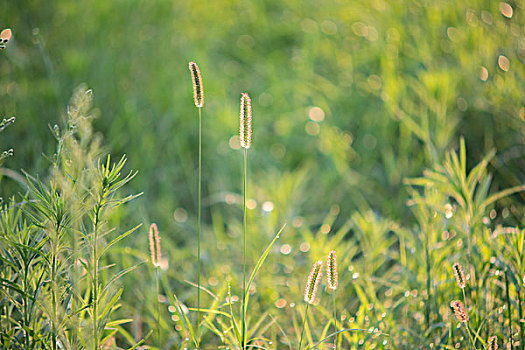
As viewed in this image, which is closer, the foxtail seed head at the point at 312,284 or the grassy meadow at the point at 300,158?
the foxtail seed head at the point at 312,284

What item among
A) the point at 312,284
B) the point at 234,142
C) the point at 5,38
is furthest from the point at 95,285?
the point at 234,142

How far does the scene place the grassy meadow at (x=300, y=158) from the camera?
5.39ft

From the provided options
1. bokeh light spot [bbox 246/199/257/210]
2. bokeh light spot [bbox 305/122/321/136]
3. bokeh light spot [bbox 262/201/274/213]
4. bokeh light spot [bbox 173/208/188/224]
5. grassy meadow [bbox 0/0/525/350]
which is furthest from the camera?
bokeh light spot [bbox 305/122/321/136]

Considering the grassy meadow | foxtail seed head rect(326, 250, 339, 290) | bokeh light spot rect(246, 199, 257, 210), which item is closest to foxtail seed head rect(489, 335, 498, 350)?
the grassy meadow

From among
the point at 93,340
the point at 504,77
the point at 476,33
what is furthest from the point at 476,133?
the point at 93,340

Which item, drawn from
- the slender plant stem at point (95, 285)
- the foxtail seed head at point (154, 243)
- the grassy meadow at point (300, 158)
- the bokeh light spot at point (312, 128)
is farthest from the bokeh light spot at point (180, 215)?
the slender plant stem at point (95, 285)

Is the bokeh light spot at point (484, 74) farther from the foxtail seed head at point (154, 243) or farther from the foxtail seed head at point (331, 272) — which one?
the foxtail seed head at point (154, 243)

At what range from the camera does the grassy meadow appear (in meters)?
1.64

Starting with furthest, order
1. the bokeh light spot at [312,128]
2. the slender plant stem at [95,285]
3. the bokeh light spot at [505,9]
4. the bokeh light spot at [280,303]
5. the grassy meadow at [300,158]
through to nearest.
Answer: the bokeh light spot at [312,128], the bokeh light spot at [505,9], the bokeh light spot at [280,303], the grassy meadow at [300,158], the slender plant stem at [95,285]

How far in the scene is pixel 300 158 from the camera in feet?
9.01

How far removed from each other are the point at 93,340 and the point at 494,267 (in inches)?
44.9

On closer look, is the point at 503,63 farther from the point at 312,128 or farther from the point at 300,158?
the point at 300,158

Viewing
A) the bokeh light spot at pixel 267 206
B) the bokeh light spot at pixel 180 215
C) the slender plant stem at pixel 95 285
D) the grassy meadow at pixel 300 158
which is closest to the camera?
the slender plant stem at pixel 95 285

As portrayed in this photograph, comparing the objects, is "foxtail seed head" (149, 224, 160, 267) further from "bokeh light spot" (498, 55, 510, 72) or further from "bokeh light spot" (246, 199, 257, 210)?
"bokeh light spot" (498, 55, 510, 72)
